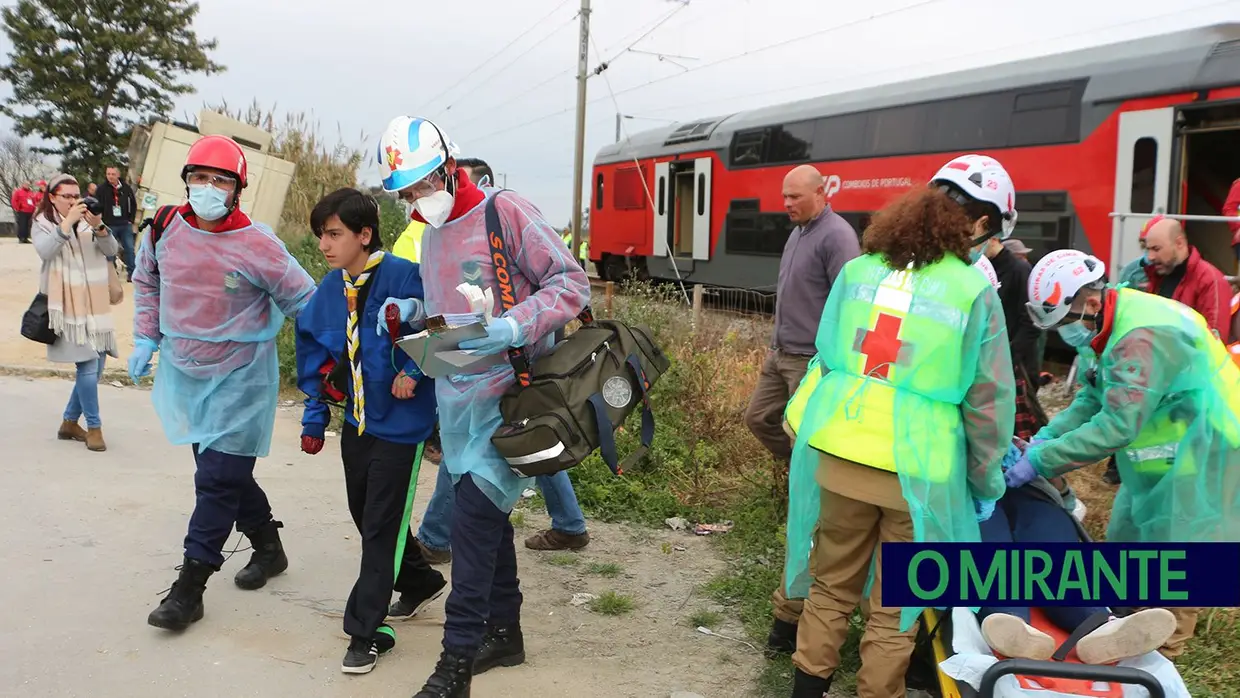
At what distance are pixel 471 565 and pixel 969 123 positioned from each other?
10486 millimetres

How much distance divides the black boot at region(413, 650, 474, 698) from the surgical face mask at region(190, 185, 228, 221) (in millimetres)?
1895

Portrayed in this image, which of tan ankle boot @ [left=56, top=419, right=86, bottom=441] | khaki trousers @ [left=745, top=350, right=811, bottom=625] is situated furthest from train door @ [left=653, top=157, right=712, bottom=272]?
khaki trousers @ [left=745, top=350, right=811, bottom=625]

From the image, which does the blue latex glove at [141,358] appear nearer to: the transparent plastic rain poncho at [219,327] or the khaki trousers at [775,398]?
the transparent plastic rain poncho at [219,327]

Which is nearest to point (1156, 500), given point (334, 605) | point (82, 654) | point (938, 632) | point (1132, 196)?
point (938, 632)

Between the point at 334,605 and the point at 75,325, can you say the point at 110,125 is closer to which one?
the point at 75,325

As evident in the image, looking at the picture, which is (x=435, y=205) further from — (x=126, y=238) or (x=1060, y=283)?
(x=126, y=238)

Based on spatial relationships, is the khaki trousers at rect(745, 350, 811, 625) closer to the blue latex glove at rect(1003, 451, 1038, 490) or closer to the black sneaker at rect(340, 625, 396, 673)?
the blue latex glove at rect(1003, 451, 1038, 490)

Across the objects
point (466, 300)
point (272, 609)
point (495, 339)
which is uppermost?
point (466, 300)

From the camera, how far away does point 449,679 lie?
3104 millimetres

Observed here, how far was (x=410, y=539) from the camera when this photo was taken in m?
3.83

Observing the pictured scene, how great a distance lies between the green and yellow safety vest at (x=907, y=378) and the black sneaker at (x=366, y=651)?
1748 mm

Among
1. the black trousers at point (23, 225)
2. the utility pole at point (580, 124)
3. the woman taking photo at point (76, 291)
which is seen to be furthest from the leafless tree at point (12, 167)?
the woman taking photo at point (76, 291)

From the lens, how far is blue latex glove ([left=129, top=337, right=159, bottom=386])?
13.1ft

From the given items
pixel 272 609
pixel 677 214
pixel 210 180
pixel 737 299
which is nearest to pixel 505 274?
pixel 210 180
